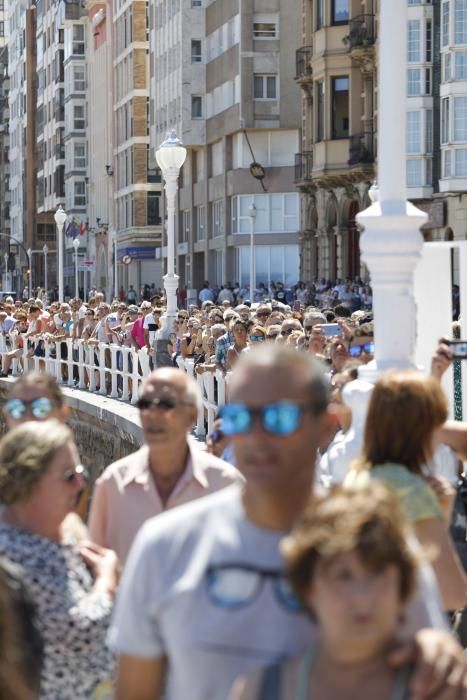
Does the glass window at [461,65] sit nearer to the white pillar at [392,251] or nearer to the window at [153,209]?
the white pillar at [392,251]

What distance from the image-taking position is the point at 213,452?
8008 mm

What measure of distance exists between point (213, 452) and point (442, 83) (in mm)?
40513

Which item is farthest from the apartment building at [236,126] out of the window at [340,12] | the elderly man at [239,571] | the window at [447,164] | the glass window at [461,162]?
the elderly man at [239,571]

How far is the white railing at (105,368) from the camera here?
1853 cm

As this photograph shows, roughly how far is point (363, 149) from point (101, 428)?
29.8 m

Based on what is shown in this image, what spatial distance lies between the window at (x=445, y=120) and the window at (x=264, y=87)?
18598 millimetres

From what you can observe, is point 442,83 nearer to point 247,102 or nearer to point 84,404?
point 247,102

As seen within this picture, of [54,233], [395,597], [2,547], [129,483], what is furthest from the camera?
[54,233]

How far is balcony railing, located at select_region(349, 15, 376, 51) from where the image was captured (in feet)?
173

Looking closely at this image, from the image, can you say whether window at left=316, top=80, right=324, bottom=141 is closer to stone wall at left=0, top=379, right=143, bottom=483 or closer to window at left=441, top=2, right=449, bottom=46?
window at left=441, top=2, right=449, bottom=46

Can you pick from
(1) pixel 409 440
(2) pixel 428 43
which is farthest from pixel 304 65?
(1) pixel 409 440

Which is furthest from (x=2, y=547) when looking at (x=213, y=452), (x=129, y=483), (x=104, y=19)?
(x=104, y=19)

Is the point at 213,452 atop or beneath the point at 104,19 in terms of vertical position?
beneath

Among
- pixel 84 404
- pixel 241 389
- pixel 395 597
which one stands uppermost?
pixel 241 389
